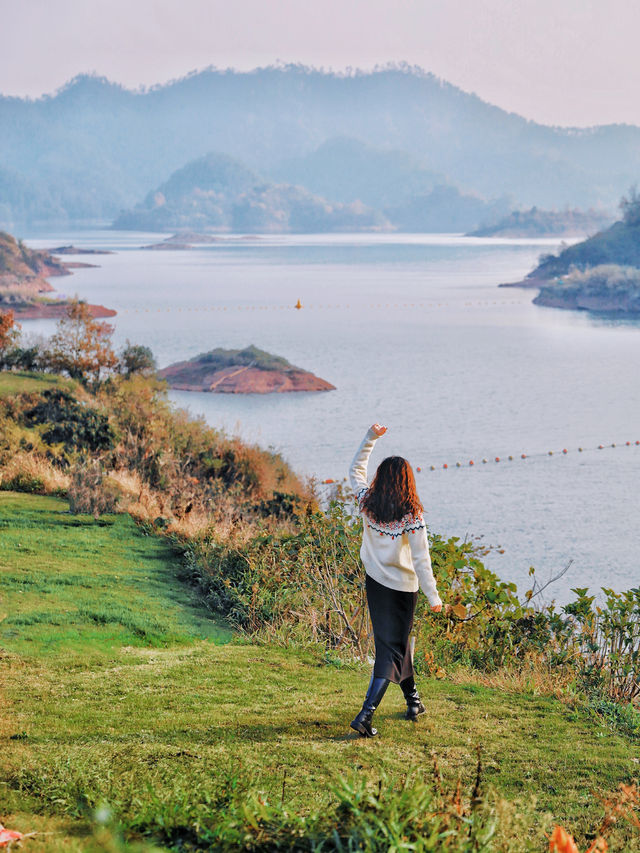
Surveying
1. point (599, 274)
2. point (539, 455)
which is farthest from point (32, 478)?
point (599, 274)

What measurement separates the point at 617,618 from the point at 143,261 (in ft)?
504

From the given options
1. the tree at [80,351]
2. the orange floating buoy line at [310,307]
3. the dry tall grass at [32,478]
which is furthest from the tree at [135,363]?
the orange floating buoy line at [310,307]

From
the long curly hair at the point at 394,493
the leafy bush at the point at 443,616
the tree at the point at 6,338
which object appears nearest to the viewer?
the long curly hair at the point at 394,493

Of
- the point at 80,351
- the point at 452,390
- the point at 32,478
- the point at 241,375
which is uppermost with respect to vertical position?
the point at 80,351

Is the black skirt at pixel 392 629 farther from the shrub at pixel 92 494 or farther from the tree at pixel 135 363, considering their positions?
the tree at pixel 135 363

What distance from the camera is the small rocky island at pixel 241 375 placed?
50.0 m

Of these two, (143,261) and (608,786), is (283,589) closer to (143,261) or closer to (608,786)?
(608,786)

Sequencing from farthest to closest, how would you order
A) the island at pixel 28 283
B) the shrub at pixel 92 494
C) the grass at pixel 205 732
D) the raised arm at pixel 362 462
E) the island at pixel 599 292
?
the island at pixel 599 292 → the island at pixel 28 283 → the shrub at pixel 92 494 → the raised arm at pixel 362 462 → the grass at pixel 205 732

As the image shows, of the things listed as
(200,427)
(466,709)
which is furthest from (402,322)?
(466,709)

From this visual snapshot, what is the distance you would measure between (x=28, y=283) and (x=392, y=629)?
318ft

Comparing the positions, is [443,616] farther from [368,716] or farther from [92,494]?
[92,494]

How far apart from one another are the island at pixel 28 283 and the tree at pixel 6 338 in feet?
121

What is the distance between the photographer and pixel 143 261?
510 feet

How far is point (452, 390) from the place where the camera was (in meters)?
49.8
